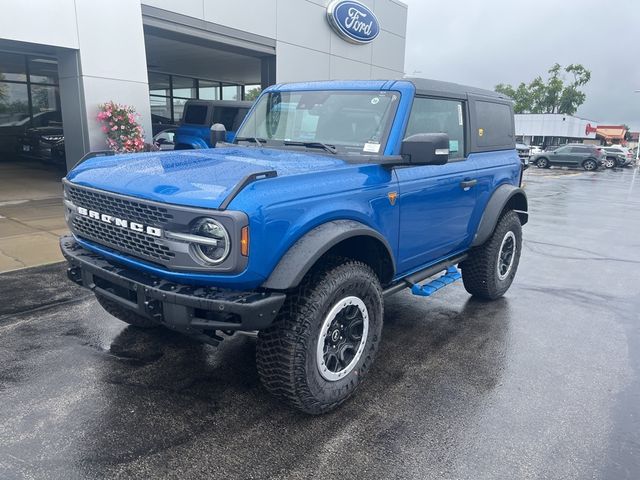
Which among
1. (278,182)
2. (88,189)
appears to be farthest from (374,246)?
(88,189)

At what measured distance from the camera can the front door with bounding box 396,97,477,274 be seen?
367 cm

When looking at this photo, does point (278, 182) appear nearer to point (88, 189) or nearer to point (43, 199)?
point (88, 189)

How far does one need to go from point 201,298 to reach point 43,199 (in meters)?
9.13

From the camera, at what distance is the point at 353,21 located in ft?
51.6

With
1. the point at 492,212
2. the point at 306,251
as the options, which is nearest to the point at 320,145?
the point at 306,251

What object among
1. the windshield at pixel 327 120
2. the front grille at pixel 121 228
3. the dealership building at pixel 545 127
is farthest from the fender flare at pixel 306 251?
the dealership building at pixel 545 127

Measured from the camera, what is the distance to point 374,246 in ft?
11.1

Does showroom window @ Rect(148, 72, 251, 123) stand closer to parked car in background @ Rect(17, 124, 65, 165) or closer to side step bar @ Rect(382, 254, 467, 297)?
parked car in background @ Rect(17, 124, 65, 165)

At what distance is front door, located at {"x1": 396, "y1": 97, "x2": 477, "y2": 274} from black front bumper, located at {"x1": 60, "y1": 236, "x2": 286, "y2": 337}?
1389 millimetres

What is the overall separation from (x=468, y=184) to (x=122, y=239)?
2793 mm

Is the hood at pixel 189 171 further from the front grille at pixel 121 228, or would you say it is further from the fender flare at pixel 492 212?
the fender flare at pixel 492 212

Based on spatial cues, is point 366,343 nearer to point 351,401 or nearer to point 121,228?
point 351,401

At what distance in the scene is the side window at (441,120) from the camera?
151 inches

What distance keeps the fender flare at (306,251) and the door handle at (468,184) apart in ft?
5.15
